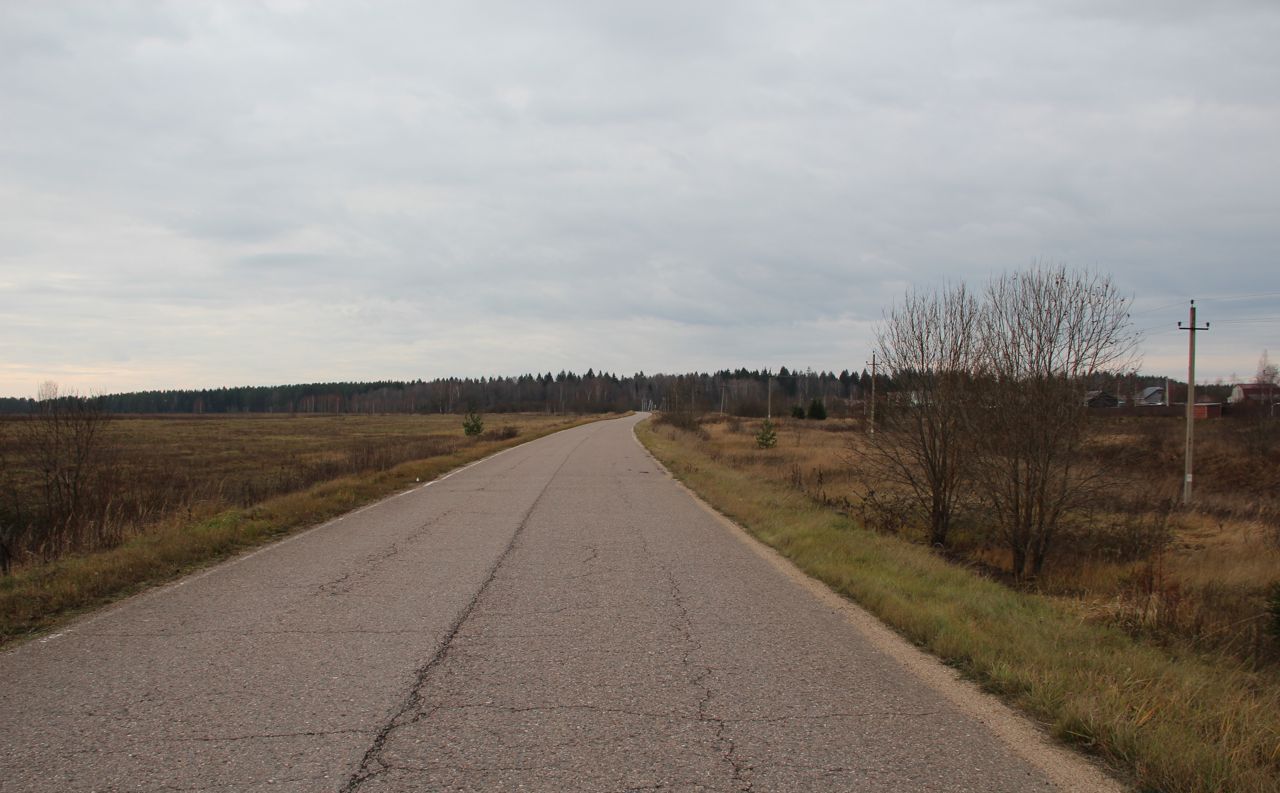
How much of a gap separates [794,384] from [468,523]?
16690 centimetres

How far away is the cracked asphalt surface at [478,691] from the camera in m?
3.91

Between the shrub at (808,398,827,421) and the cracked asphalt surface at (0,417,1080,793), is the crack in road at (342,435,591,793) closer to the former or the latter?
the cracked asphalt surface at (0,417,1080,793)

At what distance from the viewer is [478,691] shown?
5035mm

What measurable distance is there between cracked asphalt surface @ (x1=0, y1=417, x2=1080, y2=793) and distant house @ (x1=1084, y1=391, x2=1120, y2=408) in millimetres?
6450

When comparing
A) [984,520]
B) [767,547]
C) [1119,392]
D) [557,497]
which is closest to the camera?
[767,547]

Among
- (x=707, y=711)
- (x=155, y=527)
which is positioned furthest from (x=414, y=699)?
(x=155, y=527)

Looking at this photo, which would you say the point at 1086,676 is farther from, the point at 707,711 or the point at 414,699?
the point at 414,699

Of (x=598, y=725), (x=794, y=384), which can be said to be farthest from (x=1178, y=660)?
(x=794, y=384)

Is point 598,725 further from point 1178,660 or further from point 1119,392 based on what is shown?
point 1119,392

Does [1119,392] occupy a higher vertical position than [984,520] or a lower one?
higher

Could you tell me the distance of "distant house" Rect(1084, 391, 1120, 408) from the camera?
41.2ft

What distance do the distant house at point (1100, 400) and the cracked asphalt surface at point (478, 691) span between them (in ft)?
21.2

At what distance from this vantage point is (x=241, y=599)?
772 cm

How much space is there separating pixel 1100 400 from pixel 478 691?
37.1ft
